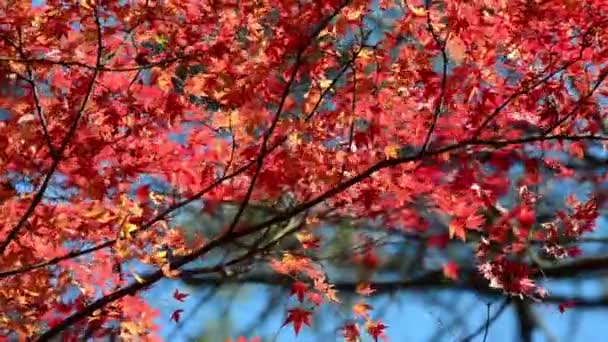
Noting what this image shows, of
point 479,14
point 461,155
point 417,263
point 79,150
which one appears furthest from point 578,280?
point 79,150

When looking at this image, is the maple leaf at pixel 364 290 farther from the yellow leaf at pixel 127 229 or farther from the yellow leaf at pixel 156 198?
the yellow leaf at pixel 127 229

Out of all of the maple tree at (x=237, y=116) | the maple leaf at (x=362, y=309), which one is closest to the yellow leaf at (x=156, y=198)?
the maple tree at (x=237, y=116)

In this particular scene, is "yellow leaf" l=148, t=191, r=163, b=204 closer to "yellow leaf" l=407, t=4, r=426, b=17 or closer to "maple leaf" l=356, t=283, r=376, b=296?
"maple leaf" l=356, t=283, r=376, b=296

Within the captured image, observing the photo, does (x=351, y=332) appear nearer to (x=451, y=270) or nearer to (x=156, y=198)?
(x=156, y=198)

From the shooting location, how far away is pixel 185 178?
4.95m

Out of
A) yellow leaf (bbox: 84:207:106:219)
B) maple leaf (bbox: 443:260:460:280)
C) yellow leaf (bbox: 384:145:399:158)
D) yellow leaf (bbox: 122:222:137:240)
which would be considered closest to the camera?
yellow leaf (bbox: 122:222:137:240)

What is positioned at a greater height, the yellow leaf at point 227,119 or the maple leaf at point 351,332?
the yellow leaf at point 227,119

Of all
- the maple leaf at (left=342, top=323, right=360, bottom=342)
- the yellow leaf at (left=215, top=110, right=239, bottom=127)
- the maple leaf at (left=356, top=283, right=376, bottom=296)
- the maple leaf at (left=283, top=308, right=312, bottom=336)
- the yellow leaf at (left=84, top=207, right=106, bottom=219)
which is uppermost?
the yellow leaf at (left=215, top=110, right=239, bottom=127)

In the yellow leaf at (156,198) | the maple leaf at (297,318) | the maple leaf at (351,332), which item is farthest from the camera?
the maple leaf at (351,332)

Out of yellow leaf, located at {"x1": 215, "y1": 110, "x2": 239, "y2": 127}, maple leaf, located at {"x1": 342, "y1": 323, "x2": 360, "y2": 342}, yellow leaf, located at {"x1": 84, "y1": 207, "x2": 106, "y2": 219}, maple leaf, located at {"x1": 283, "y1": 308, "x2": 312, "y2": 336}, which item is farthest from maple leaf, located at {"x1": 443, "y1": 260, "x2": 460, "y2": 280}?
yellow leaf, located at {"x1": 84, "y1": 207, "x2": 106, "y2": 219}

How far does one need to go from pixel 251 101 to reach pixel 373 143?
0.80 metres

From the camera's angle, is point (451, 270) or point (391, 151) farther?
point (451, 270)

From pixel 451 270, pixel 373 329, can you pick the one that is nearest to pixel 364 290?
pixel 373 329

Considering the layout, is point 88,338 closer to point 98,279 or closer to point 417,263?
point 98,279
